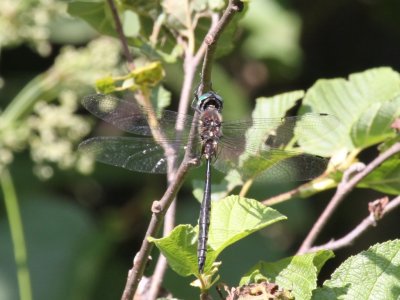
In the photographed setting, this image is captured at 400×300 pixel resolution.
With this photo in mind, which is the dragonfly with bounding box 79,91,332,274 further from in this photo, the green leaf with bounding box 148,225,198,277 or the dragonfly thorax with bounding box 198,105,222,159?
the green leaf with bounding box 148,225,198,277

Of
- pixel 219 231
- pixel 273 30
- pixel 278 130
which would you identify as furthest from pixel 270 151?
pixel 273 30

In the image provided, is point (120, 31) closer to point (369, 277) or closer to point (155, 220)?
point (155, 220)

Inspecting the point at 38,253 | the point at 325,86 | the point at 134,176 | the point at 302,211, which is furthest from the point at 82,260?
the point at 325,86

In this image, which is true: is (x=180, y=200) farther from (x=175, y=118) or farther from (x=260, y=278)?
(x=260, y=278)

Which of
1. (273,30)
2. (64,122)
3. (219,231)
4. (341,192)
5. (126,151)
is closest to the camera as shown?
(219,231)

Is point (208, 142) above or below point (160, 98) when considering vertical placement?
Answer: below

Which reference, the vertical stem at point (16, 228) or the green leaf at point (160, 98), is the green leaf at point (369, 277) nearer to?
the green leaf at point (160, 98)
